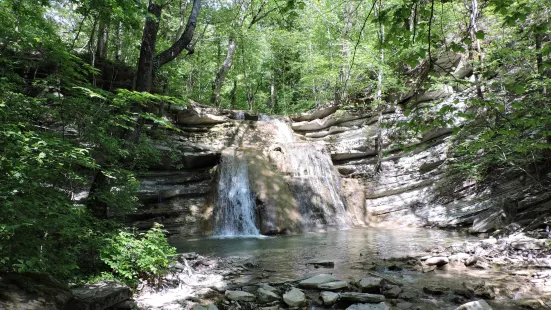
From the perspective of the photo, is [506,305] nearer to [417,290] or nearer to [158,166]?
[417,290]

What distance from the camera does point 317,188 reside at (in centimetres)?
1386

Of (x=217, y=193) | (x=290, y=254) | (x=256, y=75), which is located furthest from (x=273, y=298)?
(x=256, y=75)

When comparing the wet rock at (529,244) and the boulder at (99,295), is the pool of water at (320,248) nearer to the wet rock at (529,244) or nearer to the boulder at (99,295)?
the wet rock at (529,244)

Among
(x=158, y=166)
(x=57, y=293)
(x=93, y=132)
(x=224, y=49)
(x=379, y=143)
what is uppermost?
(x=224, y=49)

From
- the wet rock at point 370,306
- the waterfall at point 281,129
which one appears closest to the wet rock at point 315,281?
the wet rock at point 370,306

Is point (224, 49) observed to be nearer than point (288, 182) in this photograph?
No

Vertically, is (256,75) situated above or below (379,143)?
above

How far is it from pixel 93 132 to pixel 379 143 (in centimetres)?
1280

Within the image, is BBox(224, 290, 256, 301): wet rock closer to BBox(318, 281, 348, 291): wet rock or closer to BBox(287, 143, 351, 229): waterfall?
BBox(318, 281, 348, 291): wet rock

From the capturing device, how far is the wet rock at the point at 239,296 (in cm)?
422

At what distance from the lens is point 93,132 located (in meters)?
4.84

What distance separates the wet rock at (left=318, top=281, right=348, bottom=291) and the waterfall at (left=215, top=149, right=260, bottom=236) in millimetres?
7134

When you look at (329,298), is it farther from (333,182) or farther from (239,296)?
(333,182)

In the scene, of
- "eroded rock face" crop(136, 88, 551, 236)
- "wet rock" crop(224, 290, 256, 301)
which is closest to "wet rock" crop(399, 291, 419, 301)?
"wet rock" crop(224, 290, 256, 301)
